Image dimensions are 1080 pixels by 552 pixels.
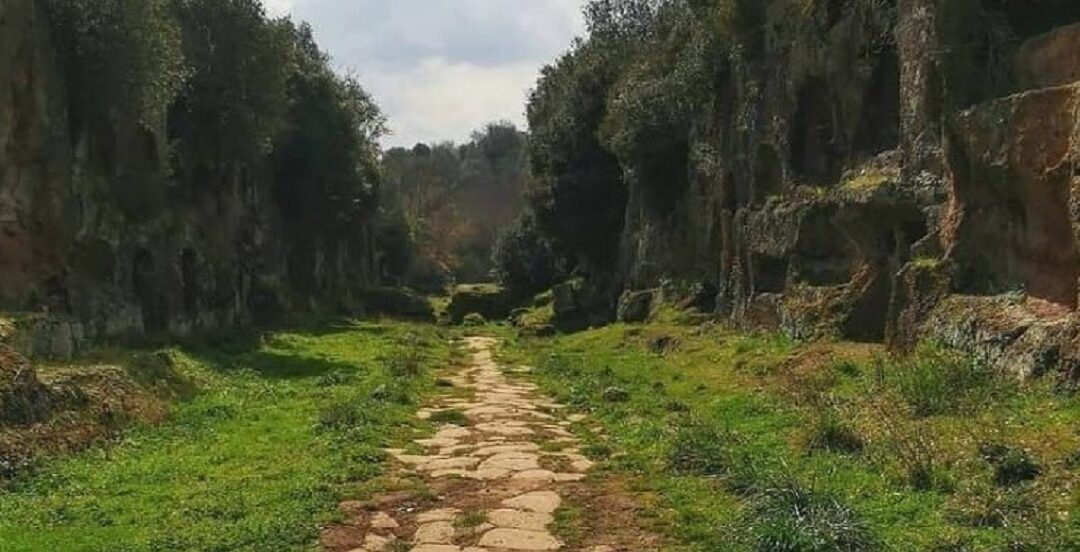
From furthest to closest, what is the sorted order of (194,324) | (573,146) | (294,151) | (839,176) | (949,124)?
(294,151), (573,146), (194,324), (839,176), (949,124)

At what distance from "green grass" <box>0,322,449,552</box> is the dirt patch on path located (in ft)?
1.36

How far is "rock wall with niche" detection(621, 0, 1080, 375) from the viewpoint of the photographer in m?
13.4

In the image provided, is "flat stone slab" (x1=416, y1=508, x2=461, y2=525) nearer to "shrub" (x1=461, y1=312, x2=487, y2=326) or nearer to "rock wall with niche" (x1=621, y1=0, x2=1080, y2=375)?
"rock wall with niche" (x1=621, y1=0, x2=1080, y2=375)

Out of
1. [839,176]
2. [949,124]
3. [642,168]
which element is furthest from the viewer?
[642,168]

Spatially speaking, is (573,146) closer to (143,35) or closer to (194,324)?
(194,324)

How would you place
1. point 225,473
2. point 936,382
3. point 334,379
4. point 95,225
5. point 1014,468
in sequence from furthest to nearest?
point 95,225 < point 334,379 < point 936,382 < point 225,473 < point 1014,468

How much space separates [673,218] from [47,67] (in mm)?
18778

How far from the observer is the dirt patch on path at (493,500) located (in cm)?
801

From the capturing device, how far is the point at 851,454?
1002cm

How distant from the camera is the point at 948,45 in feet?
52.2

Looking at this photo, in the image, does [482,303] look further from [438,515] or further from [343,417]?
[438,515]

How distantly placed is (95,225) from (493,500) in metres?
17.7

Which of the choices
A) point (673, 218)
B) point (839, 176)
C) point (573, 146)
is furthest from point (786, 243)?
point (573, 146)

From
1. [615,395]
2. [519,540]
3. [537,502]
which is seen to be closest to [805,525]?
[519,540]
